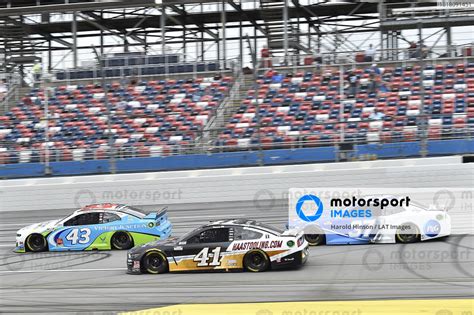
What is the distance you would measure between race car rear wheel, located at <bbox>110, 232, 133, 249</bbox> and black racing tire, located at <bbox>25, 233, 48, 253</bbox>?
159cm

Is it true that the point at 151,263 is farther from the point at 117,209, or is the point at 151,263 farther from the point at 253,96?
the point at 253,96

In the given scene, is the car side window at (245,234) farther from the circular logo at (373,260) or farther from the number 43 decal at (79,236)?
the number 43 decal at (79,236)

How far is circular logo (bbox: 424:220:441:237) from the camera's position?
14.4 metres

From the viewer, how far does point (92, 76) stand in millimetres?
27625

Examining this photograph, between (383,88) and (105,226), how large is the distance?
34.6ft

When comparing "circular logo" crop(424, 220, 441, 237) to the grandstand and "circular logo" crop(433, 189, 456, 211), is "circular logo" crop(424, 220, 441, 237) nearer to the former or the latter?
"circular logo" crop(433, 189, 456, 211)

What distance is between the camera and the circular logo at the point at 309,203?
15016 millimetres

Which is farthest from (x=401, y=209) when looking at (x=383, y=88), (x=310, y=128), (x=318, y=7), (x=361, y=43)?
(x=318, y=7)

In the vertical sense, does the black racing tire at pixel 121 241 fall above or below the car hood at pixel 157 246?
below

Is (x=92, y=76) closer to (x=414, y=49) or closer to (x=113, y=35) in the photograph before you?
(x=113, y=35)

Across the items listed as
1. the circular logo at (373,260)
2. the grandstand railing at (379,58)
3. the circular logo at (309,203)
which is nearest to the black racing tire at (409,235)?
the circular logo at (373,260)

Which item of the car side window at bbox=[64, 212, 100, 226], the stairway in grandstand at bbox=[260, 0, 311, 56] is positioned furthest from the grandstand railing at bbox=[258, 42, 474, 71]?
the car side window at bbox=[64, 212, 100, 226]

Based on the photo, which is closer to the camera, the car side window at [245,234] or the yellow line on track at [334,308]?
the yellow line on track at [334,308]

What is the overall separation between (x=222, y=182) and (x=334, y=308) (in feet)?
36.1
